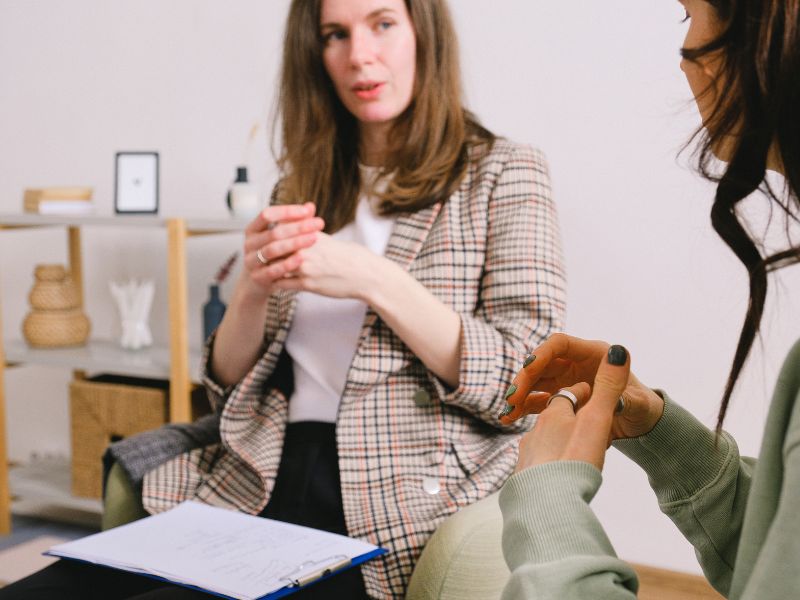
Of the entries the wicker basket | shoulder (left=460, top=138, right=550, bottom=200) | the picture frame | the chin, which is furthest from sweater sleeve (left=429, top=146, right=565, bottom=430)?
the picture frame

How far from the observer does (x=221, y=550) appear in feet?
3.96

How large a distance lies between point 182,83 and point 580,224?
4.42ft

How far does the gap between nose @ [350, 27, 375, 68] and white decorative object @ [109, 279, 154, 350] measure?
1.39m

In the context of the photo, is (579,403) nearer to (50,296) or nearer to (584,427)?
(584,427)

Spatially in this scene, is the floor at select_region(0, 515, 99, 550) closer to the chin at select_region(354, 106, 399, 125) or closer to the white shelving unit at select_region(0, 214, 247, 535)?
the white shelving unit at select_region(0, 214, 247, 535)

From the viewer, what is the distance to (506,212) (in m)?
1.44

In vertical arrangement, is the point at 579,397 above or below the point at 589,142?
below

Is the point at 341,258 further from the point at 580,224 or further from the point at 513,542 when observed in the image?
the point at 580,224

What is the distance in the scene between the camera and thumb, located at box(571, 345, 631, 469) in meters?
0.70

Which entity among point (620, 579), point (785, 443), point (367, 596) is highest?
point (785, 443)

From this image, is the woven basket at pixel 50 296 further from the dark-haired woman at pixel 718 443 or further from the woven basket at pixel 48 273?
the dark-haired woman at pixel 718 443

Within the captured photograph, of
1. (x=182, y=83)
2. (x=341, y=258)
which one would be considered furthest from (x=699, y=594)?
(x=182, y=83)

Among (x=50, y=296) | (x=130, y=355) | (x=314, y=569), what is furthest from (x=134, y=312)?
(x=314, y=569)

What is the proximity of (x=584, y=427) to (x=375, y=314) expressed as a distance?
726mm
